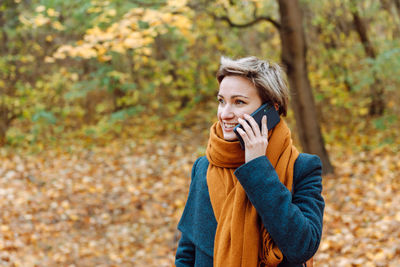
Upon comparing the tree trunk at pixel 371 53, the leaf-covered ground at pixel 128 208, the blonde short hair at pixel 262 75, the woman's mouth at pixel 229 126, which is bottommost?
the leaf-covered ground at pixel 128 208

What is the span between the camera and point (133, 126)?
12039mm

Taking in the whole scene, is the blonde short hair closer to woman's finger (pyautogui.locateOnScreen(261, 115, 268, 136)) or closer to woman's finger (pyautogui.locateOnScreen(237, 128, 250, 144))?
woman's finger (pyautogui.locateOnScreen(261, 115, 268, 136))

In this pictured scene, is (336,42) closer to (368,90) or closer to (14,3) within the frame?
(368,90)

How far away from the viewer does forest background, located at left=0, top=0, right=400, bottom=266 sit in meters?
5.48

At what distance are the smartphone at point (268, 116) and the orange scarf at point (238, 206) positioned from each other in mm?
43

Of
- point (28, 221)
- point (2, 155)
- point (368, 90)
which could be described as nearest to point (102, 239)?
point (28, 221)

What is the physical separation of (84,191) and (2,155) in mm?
3007

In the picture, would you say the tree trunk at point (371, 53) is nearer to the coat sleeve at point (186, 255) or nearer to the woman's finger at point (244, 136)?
the coat sleeve at point (186, 255)

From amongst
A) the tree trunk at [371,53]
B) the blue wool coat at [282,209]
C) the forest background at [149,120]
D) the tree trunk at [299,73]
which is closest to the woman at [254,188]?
the blue wool coat at [282,209]

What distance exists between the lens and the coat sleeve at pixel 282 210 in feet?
5.01

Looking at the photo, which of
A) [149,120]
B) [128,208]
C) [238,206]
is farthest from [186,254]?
[149,120]

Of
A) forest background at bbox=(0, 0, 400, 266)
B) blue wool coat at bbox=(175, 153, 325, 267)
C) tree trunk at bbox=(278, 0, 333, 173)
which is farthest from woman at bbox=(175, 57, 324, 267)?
tree trunk at bbox=(278, 0, 333, 173)

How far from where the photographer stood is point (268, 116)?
67.5 inches

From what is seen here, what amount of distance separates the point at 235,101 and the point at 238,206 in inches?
19.3
